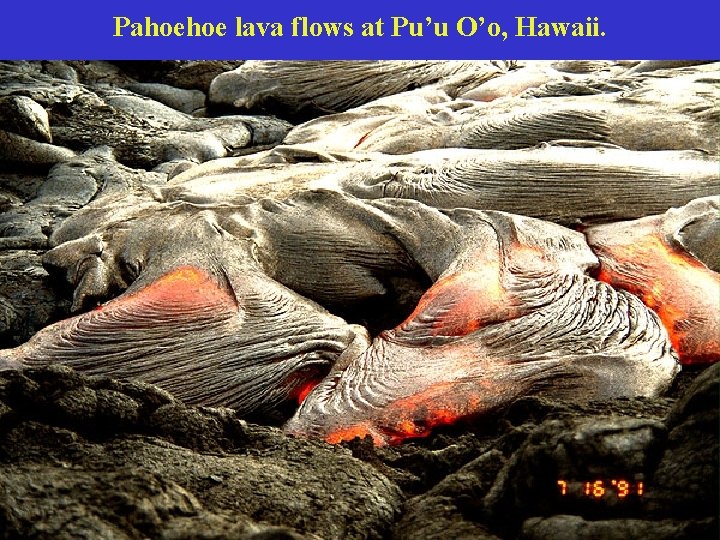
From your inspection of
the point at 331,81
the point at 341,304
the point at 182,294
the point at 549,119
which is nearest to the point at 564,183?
the point at 549,119

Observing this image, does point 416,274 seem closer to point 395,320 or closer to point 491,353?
point 395,320

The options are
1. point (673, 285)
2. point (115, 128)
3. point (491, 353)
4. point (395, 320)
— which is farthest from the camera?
point (115, 128)

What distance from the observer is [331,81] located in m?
8.14

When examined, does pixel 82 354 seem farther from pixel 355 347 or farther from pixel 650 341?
pixel 650 341

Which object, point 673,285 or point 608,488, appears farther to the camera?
point 673,285

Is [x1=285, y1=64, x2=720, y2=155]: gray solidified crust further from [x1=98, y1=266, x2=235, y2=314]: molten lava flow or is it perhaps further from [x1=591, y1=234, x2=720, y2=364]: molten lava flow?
[x1=98, y1=266, x2=235, y2=314]: molten lava flow

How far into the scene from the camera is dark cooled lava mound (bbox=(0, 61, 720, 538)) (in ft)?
8.07

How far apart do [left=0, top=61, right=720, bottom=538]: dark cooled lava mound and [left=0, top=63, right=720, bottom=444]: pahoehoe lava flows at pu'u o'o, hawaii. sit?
0.01 m

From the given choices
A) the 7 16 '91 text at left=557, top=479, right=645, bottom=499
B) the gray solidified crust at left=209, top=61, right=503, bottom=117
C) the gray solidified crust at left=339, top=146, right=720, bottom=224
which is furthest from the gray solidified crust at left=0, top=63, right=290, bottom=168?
the 7 16 '91 text at left=557, top=479, right=645, bottom=499

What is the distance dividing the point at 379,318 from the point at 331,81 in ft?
12.6

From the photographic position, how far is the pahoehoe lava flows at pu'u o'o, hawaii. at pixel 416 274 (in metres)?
3.88

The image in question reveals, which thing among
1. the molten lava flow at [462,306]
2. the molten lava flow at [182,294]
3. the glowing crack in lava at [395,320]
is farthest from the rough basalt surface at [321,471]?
the molten lava flow at [182,294]

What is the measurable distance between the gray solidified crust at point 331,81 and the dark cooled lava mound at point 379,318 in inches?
19.5

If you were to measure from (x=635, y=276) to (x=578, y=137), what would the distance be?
5.23 feet
